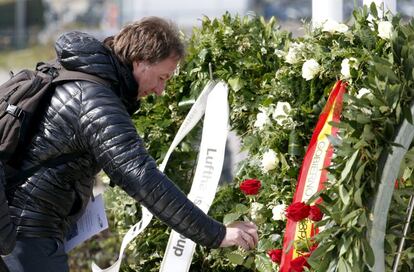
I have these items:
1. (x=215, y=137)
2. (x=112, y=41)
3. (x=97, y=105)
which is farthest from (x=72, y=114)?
(x=215, y=137)

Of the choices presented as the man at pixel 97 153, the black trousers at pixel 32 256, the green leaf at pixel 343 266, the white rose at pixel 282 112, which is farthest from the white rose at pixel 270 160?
the green leaf at pixel 343 266

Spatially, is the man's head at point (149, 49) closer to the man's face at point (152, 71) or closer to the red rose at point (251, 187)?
the man's face at point (152, 71)

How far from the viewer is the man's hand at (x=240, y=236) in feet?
11.3

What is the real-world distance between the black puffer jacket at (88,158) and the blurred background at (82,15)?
14059 millimetres

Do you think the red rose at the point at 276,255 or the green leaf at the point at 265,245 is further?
the green leaf at the point at 265,245

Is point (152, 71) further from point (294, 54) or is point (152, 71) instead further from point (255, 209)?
point (255, 209)

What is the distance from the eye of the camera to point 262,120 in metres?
4.25

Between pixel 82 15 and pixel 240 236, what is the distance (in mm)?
23403

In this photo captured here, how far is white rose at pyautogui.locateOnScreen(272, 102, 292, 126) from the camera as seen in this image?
4094 mm

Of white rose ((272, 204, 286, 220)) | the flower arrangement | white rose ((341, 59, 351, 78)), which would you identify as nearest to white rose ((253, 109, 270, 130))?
the flower arrangement

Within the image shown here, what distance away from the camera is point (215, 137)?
4449mm

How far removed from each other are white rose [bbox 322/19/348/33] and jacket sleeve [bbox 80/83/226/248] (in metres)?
1.05

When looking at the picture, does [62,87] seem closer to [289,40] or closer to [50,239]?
[50,239]

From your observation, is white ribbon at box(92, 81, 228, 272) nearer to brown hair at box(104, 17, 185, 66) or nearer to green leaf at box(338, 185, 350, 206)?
brown hair at box(104, 17, 185, 66)
